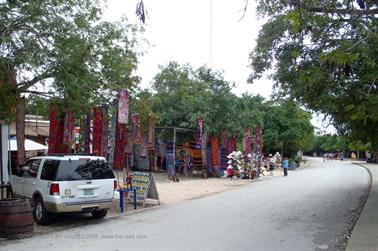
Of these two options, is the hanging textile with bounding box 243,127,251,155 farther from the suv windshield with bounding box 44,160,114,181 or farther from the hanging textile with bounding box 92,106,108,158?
the suv windshield with bounding box 44,160,114,181

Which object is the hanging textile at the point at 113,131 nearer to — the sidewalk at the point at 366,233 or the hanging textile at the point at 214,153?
the sidewalk at the point at 366,233

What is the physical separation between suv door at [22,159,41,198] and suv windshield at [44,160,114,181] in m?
0.72

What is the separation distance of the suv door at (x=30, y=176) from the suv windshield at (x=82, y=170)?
72cm

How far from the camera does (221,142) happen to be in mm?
33656

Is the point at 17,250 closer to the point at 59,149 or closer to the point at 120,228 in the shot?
the point at 120,228

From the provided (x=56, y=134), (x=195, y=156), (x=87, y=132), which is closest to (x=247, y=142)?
(x=195, y=156)

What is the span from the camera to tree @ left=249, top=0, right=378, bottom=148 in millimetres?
10062

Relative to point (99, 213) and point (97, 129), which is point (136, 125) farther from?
point (99, 213)

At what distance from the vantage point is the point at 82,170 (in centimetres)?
1183

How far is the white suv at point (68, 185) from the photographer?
11305mm

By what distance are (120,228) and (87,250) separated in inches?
103

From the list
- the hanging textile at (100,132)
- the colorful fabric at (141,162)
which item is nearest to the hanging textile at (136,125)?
the hanging textile at (100,132)

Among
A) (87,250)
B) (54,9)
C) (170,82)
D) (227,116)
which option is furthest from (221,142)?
(87,250)

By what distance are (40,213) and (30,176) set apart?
4.04ft
